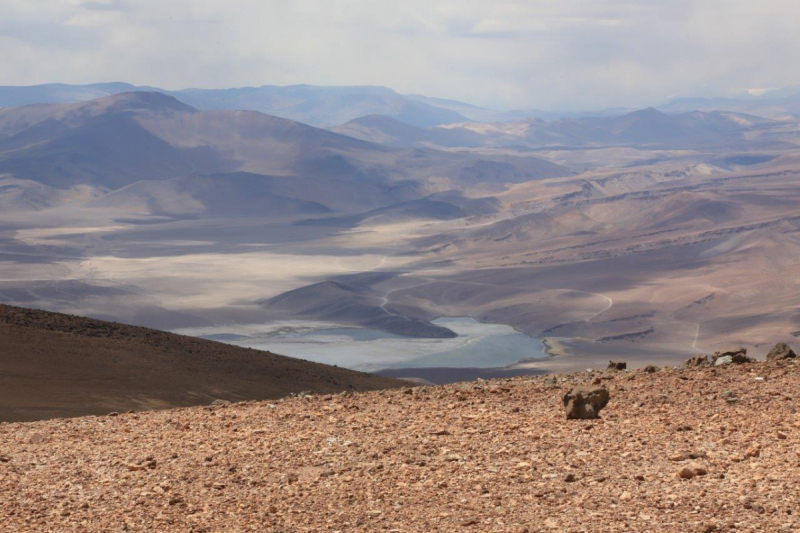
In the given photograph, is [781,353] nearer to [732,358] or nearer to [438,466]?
[732,358]

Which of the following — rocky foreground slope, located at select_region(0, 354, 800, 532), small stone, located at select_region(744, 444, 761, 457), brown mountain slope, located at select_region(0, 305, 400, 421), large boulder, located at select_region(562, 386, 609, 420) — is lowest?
brown mountain slope, located at select_region(0, 305, 400, 421)

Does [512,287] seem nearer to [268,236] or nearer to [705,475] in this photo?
[268,236]

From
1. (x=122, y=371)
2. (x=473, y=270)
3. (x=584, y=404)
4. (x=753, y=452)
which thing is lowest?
(x=122, y=371)

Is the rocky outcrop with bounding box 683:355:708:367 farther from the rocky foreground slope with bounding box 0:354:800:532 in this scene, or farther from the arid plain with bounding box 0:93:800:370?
the arid plain with bounding box 0:93:800:370

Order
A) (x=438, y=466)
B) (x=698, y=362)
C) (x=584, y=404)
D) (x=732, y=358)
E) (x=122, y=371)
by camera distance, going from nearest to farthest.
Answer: (x=438, y=466), (x=584, y=404), (x=732, y=358), (x=698, y=362), (x=122, y=371)

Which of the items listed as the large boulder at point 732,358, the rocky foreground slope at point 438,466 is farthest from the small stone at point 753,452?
the large boulder at point 732,358

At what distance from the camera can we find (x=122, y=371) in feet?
77.7

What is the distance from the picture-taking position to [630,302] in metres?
102

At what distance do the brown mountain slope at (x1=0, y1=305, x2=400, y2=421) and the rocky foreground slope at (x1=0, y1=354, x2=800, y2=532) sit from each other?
27.7ft

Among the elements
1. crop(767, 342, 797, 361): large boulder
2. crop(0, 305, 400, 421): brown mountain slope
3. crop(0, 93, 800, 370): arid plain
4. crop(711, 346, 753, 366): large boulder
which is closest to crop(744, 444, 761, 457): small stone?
crop(711, 346, 753, 366): large boulder

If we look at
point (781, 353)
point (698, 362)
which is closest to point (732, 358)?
point (698, 362)

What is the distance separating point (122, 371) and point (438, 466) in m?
17.2

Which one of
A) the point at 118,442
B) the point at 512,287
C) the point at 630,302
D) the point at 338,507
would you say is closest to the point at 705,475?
the point at 338,507

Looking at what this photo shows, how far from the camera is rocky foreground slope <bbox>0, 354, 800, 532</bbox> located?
271 inches
